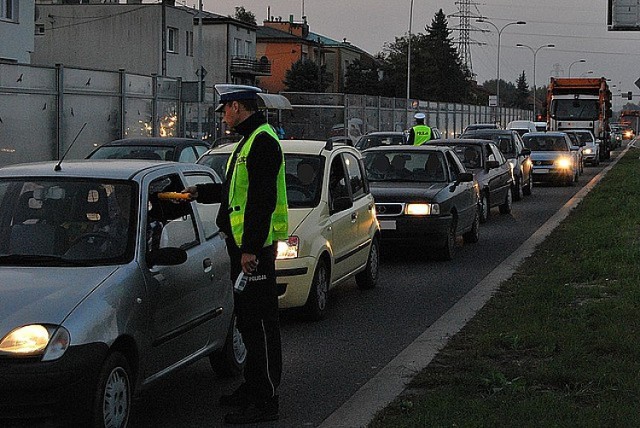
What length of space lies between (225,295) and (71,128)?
20248 millimetres

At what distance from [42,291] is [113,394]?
0.64 metres

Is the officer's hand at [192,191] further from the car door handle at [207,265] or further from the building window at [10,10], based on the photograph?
the building window at [10,10]

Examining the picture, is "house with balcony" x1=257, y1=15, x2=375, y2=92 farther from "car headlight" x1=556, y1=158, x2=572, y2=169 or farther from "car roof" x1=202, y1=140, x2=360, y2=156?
"car roof" x1=202, y1=140, x2=360, y2=156

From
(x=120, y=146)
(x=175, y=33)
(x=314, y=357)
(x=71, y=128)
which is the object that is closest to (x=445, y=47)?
(x=175, y=33)

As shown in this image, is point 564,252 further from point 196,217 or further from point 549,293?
point 196,217

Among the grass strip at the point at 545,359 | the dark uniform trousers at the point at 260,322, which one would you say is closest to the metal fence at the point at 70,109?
the grass strip at the point at 545,359

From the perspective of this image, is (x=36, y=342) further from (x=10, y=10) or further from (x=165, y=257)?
(x=10, y=10)

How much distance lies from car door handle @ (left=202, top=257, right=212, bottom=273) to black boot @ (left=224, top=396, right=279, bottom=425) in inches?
37.3

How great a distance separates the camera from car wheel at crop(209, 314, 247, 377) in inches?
310

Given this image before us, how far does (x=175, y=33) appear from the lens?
7169cm

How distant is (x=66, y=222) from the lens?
21.6 ft

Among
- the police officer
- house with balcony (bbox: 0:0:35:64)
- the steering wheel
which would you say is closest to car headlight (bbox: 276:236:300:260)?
the police officer

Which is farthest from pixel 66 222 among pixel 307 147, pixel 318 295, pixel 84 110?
pixel 84 110

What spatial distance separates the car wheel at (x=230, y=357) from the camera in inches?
310
